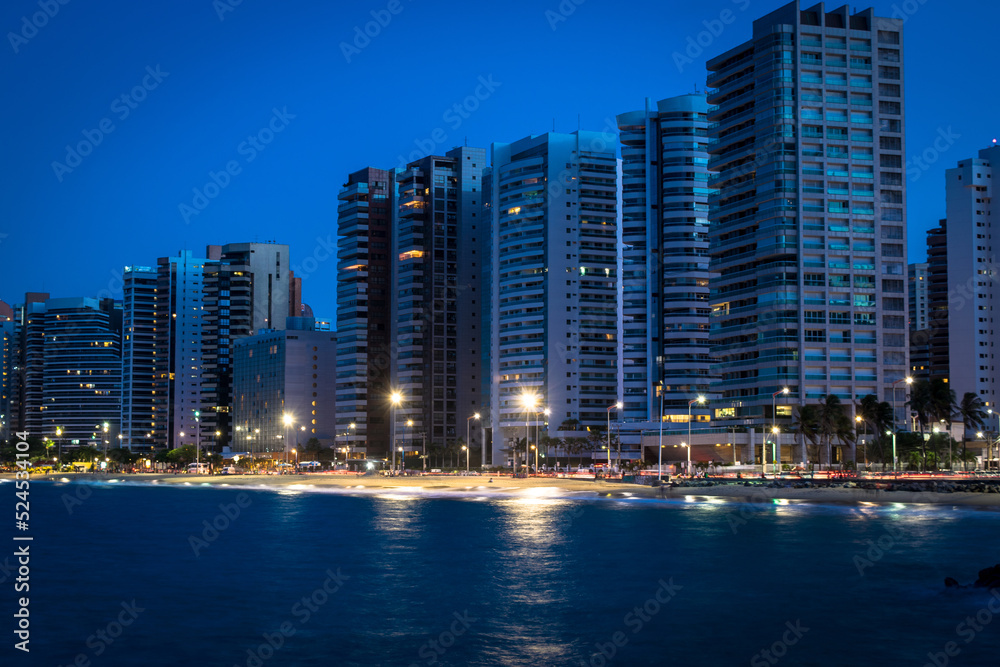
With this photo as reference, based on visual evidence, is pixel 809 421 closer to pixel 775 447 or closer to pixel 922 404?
pixel 775 447

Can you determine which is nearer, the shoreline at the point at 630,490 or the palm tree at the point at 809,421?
the shoreline at the point at 630,490

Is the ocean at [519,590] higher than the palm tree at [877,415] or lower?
lower

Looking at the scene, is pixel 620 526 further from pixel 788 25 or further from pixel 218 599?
pixel 788 25

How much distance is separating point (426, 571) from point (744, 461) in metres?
119

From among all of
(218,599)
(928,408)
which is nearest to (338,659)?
(218,599)

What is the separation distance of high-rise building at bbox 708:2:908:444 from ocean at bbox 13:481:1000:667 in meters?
77.4

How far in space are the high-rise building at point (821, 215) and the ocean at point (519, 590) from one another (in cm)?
7736

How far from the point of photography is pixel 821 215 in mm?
169375

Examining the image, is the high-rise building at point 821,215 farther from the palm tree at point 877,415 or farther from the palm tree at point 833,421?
the palm tree at point 877,415

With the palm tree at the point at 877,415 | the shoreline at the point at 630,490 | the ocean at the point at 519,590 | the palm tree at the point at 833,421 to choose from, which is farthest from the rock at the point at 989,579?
the palm tree at the point at 833,421

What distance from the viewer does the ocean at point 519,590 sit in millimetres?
38156

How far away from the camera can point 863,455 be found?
160m

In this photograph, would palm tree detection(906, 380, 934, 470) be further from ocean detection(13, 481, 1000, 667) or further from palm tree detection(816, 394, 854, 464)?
ocean detection(13, 481, 1000, 667)

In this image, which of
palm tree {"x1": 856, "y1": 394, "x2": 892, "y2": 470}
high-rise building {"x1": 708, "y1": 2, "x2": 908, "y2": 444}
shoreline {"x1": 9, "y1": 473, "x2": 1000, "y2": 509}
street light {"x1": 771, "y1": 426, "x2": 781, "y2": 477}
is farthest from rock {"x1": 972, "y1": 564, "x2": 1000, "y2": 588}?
high-rise building {"x1": 708, "y1": 2, "x2": 908, "y2": 444}
